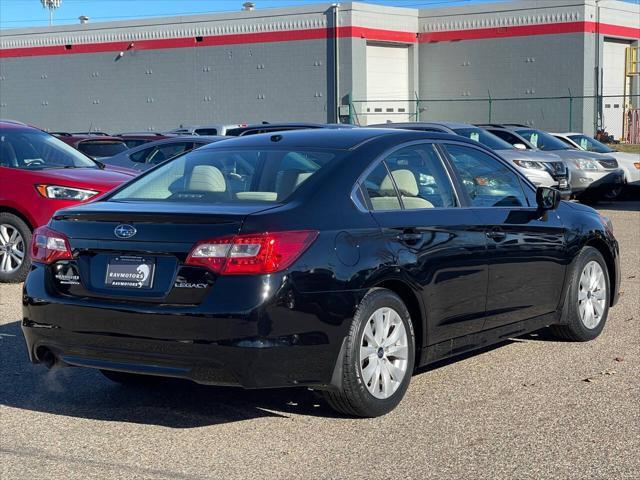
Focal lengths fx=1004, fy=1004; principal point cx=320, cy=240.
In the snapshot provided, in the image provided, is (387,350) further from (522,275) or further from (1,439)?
(1,439)

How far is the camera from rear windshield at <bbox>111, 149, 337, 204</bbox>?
5828mm

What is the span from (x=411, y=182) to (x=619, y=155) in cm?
1600

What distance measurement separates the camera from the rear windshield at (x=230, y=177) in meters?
5.83

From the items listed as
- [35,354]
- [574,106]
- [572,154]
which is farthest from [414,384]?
[574,106]

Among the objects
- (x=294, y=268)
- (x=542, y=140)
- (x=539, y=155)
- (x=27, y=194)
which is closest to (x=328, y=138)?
(x=294, y=268)

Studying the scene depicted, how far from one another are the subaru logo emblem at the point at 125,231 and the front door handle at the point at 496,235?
2.41m

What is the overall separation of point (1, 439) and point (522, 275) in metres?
3.52

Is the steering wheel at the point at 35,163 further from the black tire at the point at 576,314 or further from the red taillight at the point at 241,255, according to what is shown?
the red taillight at the point at 241,255

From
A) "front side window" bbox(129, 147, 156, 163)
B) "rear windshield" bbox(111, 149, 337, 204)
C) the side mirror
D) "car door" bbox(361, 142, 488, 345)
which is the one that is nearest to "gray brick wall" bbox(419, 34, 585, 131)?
"front side window" bbox(129, 147, 156, 163)

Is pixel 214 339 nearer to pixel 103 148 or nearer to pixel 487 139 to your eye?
pixel 487 139

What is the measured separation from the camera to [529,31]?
4053 centimetres

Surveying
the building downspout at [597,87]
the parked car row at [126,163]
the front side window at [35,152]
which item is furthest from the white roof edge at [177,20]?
the front side window at [35,152]

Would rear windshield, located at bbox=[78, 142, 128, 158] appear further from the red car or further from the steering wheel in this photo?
the red car

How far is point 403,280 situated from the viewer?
578 centimetres
